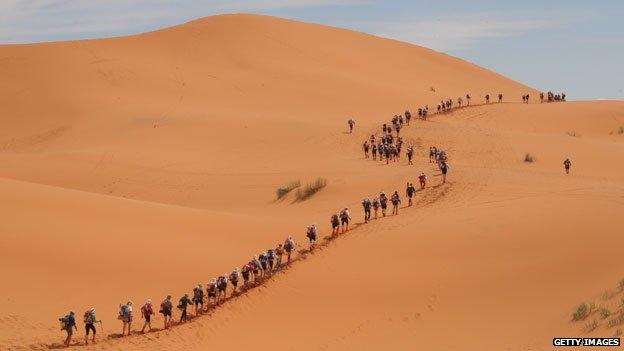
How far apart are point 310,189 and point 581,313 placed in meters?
16.2

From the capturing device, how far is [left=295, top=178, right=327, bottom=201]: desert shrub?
1193 inches

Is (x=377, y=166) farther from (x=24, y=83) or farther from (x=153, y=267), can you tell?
(x=24, y=83)

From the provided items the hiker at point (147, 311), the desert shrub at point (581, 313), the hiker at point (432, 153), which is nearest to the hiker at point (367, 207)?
the hiker at point (147, 311)

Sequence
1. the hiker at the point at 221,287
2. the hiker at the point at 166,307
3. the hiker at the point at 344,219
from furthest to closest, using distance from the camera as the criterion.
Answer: the hiker at the point at 344,219 < the hiker at the point at 221,287 < the hiker at the point at 166,307

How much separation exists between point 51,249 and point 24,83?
130 ft

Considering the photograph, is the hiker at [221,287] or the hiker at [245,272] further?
the hiker at [245,272]

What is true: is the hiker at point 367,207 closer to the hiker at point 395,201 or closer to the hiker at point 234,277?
the hiker at point 395,201

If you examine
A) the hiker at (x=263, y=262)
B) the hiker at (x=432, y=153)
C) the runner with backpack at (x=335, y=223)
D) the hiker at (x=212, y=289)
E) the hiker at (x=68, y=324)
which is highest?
the hiker at (x=432, y=153)

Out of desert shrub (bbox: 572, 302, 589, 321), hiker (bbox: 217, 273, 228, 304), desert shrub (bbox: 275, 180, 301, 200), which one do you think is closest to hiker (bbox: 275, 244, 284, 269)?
hiker (bbox: 217, 273, 228, 304)

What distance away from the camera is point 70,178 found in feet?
110

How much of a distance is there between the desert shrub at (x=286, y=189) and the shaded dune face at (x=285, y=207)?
566 mm

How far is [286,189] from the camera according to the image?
3130cm

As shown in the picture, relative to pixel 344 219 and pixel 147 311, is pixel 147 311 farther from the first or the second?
pixel 344 219

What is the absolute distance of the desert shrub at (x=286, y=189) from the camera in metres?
31.0
